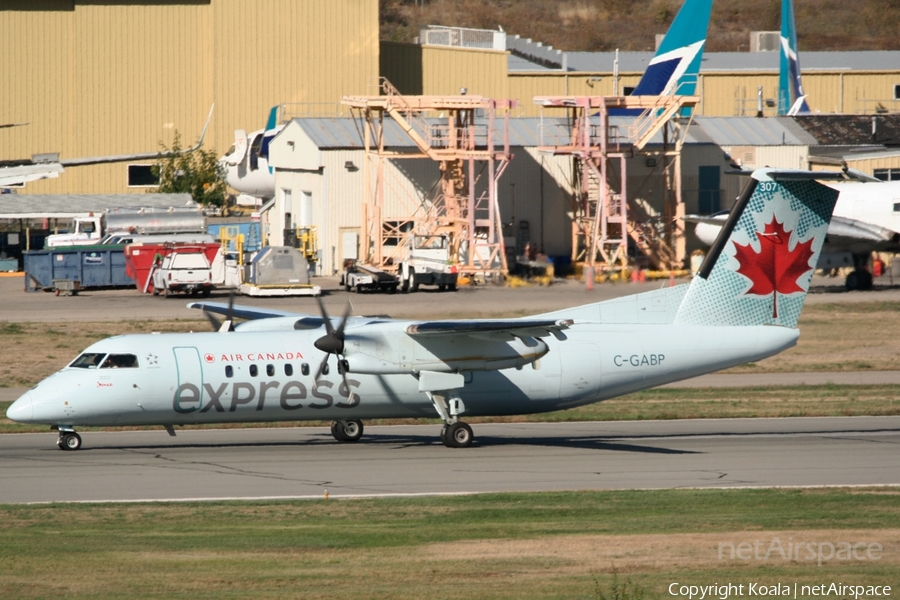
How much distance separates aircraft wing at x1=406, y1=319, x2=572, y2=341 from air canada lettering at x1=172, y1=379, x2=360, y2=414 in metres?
2.05

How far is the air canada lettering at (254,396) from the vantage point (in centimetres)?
2238

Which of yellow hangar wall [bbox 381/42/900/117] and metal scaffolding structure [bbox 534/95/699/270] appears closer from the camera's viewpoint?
metal scaffolding structure [bbox 534/95/699/270]

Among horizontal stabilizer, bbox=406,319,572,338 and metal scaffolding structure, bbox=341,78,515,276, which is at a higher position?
metal scaffolding structure, bbox=341,78,515,276

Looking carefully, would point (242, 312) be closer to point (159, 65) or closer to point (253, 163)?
point (253, 163)

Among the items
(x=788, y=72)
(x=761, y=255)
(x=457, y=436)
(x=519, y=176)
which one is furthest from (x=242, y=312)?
(x=788, y=72)

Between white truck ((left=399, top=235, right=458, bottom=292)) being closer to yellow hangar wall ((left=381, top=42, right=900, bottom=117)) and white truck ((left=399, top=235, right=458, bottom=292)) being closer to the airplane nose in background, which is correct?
yellow hangar wall ((left=381, top=42, right=900, bottom=117))

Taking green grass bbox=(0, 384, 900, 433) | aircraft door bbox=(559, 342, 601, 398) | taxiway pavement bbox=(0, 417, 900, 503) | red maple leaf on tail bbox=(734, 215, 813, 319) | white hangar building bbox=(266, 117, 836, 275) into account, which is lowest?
green grass bbox=(0, 384, 900, 433)

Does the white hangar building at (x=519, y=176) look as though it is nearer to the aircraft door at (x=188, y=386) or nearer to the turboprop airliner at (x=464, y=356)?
the turboprop airliner at (x=464, y=356)

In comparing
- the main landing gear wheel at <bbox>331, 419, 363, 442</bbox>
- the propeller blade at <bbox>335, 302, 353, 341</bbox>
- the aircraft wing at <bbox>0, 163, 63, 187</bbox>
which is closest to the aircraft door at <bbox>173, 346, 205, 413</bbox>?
the propeller blade at <bbox>335, 302, 353, 341</bbox>

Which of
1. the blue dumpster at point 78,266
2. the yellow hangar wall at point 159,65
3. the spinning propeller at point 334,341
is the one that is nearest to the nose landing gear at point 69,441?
the spinning propeller at point 334,341

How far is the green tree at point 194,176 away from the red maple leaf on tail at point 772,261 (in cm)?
5676

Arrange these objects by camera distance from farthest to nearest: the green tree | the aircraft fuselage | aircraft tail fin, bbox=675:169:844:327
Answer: the green tree < aircraft tail fin, bbox=675:169:844:327 < the aircraft fuselage

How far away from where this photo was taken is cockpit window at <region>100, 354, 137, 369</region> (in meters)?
22.2

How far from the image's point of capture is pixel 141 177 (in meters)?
84.4
